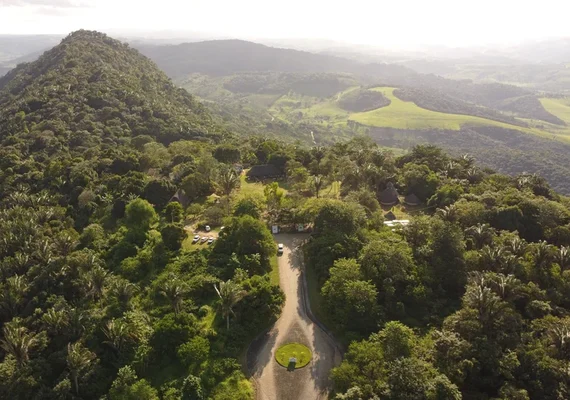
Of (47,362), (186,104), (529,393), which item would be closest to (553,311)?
(529,393)

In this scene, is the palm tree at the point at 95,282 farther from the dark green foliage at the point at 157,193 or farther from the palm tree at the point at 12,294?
the dark green foliage at the point at 157,193

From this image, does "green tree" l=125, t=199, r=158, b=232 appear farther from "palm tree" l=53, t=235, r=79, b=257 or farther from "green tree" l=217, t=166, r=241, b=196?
"green tree" l=217, t=166, r=241, b=196

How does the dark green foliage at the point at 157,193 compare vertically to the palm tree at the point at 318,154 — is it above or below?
below

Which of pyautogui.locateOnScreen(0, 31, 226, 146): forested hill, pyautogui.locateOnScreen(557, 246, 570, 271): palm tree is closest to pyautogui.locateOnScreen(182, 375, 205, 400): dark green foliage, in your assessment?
pyautogui.locateOnScreen(557, 246, 570, 271): palm tree

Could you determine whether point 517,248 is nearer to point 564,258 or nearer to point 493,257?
point 493,257

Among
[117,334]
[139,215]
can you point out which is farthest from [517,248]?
[139,215]

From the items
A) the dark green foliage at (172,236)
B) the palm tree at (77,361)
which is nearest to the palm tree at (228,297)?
the palm tree at (77,361)

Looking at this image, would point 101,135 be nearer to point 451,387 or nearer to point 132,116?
point 132,116
